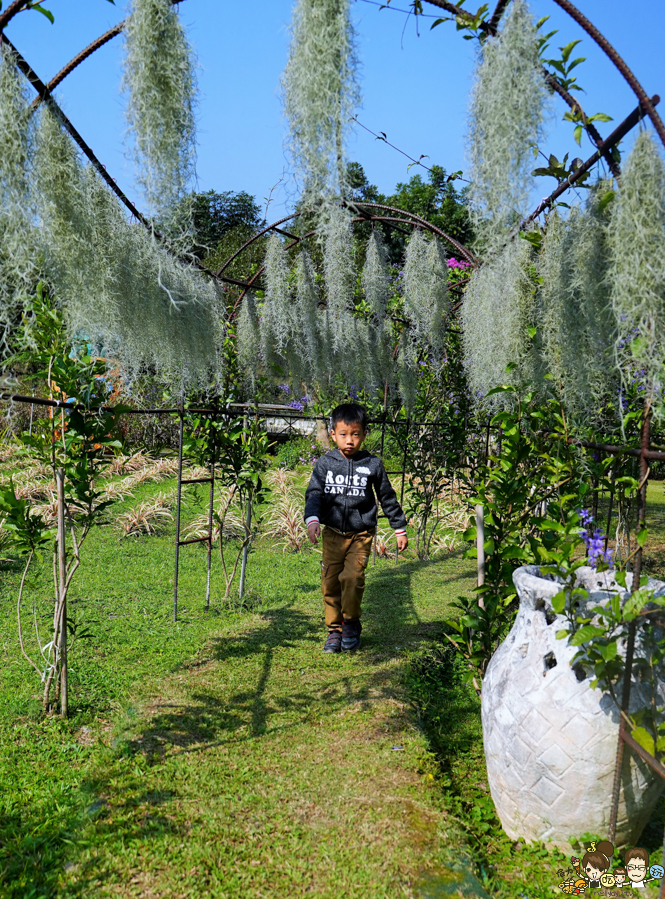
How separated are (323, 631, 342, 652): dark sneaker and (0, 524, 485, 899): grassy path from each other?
83mm

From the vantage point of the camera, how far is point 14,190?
5.96ft

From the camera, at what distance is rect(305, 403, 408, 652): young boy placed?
3541 millimetres

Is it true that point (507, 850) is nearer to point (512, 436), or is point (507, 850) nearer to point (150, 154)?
point (512, 436)

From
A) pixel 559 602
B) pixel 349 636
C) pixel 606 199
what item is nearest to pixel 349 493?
pixel 349 636

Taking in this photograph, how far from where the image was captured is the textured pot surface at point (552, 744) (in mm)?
1781

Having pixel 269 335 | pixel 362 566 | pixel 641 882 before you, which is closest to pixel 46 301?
pixel 362 566

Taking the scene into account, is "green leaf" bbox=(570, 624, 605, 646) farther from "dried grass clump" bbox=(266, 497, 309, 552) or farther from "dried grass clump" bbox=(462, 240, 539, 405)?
"dried grass clump" bbox=(266, 497, 309, 552)

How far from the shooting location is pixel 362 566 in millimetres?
3541

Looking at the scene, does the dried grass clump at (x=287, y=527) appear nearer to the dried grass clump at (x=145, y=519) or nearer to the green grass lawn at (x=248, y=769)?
the dried grass clump at (x=145, y=519)

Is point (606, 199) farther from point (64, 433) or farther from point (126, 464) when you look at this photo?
point (126, 464)

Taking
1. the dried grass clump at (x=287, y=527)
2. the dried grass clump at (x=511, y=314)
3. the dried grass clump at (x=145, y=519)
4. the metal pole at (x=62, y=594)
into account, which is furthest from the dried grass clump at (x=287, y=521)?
the dried grass clump at (x=511, y=314)

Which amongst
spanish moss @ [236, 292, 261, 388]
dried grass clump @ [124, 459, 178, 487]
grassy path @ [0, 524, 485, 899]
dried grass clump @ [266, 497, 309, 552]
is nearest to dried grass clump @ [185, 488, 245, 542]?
dried grass clump @ [266, 497, 309, 552]

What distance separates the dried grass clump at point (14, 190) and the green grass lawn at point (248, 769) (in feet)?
4.53

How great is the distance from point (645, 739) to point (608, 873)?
1.51 ft
